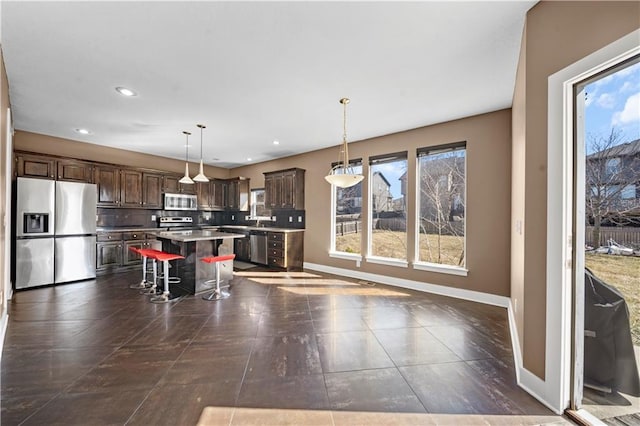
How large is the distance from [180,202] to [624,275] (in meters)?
7.32

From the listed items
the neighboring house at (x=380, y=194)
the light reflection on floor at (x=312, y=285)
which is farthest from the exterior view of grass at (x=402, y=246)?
the light reflection on floor at (x=312, y=285)

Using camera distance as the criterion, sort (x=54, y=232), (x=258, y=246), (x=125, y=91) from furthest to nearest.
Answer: (x=258, y=246), (x=54, y=232), (x=125, y=91)

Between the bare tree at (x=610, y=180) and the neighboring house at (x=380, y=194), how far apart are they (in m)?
3.04

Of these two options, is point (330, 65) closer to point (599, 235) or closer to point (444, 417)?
point (599, 235)

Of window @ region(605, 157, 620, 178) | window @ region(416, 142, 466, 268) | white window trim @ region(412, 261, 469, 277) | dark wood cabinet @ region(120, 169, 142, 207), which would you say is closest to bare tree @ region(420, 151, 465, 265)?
window @ region(416, 142, 466, 268)

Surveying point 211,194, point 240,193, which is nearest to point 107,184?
point 211,194

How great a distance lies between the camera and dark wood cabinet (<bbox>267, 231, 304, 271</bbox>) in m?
5.73

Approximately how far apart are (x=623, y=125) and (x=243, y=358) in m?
3.18

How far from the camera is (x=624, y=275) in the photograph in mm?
1662

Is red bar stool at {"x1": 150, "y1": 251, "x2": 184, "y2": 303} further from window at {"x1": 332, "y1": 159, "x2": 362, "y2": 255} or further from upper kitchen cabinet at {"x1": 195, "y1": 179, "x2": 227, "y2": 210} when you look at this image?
upper kitchen cabinet at {"x1": 195, "y1": 179, "x2": 227, "y2": 210}

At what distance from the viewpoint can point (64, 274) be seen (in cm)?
446

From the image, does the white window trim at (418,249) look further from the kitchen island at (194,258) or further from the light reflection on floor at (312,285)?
the kitchen island at (194,258)

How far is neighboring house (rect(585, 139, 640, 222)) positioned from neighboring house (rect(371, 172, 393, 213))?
9.98 feet

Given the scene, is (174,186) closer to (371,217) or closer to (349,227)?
(349,227)
